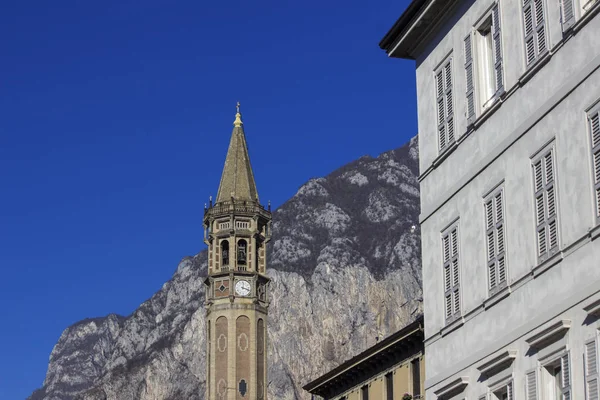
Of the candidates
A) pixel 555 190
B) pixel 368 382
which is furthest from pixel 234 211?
pixel 555 190

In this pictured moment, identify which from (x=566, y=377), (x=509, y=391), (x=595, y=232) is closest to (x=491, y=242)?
(x=509, y=391)

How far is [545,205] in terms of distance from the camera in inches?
901

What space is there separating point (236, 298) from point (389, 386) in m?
54.7

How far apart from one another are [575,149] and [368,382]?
99.4 ft

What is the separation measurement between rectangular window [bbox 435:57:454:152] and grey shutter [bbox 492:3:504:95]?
224cm

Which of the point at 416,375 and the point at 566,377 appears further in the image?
the point at 416,375

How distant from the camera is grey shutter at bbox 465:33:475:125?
2666 centimetres

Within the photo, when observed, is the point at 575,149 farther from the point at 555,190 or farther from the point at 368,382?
the point at 368,382

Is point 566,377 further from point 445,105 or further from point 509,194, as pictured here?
point 445,105

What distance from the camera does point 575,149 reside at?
A: 22.0 m

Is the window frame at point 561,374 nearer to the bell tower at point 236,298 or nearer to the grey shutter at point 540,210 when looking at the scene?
the grey shutter at point 540,210

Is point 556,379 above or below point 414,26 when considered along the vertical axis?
below

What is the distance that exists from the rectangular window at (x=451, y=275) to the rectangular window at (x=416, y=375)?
1970cm

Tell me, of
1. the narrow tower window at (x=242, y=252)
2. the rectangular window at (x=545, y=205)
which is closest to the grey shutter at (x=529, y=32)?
the rectangular window at (x=545, y=205)
